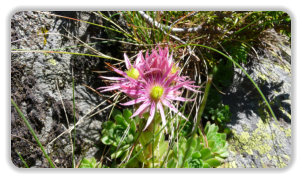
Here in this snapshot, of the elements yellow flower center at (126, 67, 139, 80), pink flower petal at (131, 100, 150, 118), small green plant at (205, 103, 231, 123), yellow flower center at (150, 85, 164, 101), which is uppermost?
yellow flower center at (126, 67, 139, 80)

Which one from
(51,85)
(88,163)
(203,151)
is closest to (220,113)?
(203,151)

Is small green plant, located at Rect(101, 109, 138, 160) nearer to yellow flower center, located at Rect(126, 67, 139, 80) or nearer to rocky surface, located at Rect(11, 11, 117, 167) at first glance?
rocky surface, located at Rect(11, 11, 117, 167)

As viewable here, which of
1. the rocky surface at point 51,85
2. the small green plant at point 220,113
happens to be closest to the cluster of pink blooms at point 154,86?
the rocky surface at point 51,85

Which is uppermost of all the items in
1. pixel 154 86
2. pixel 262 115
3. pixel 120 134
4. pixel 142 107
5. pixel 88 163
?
pixel 154 86

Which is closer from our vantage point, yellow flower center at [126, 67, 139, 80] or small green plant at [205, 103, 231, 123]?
yellow flower center at [126, 67, 139, 80]

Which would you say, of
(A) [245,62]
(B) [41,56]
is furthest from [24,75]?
(A) [245,62]

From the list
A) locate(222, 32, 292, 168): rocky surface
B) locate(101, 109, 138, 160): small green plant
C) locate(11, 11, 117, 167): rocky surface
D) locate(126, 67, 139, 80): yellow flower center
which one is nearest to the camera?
locate(126, 67, 139, 80): yellow flower center

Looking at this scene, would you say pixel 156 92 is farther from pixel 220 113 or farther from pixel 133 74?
pixel 220 113

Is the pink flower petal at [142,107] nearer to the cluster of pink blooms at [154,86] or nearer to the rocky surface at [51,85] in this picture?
the cluster of pink blooms at [154,86]

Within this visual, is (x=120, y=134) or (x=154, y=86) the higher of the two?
(x=154, y=86)

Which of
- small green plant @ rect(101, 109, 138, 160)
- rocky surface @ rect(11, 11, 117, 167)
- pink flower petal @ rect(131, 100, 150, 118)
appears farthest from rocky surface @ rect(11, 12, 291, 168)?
pink flower petal @ rect(131, 100, 150, 118)
